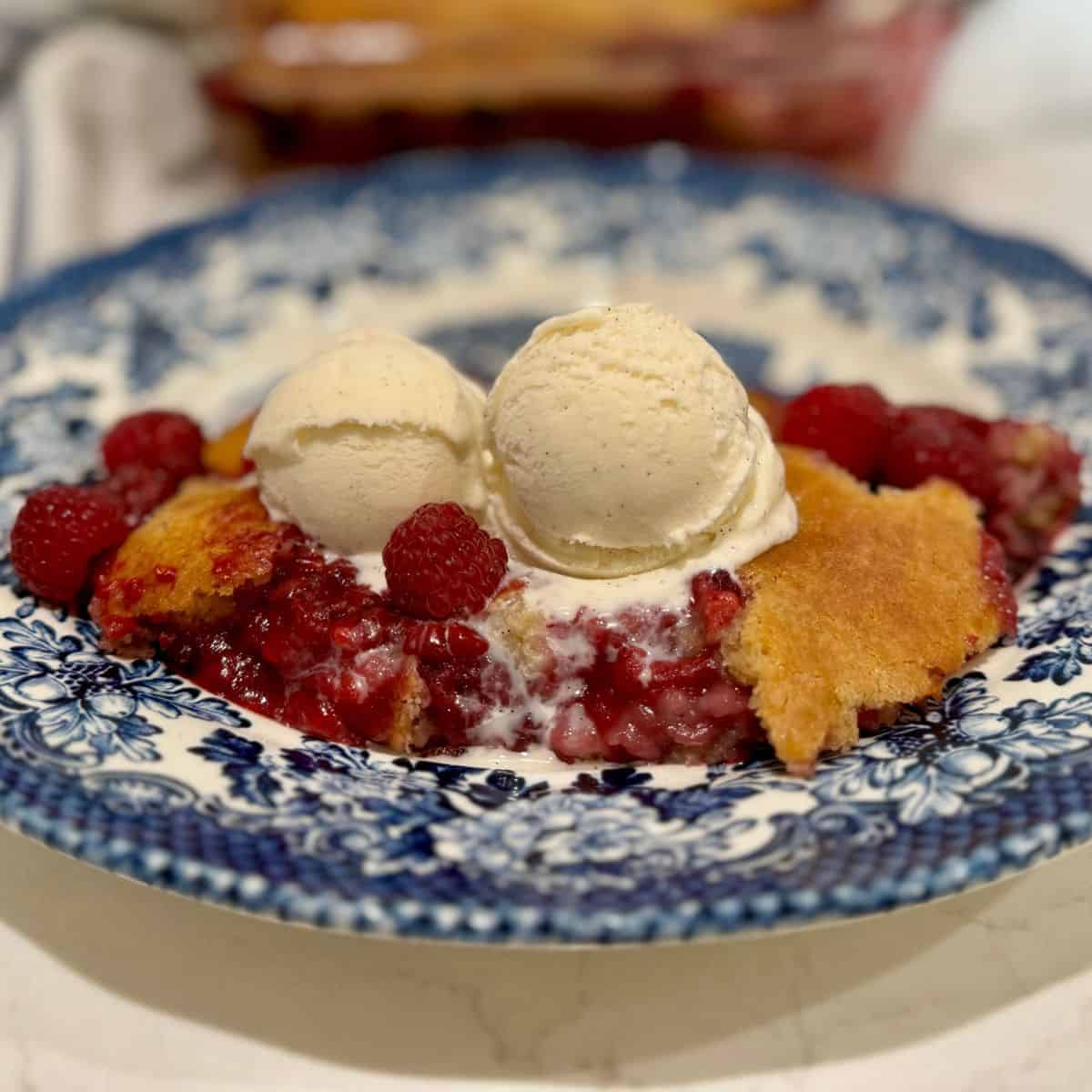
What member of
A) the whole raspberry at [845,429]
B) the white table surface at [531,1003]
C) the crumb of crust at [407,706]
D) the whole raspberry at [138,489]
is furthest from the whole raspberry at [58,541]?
the whole raspberry at [845,429]

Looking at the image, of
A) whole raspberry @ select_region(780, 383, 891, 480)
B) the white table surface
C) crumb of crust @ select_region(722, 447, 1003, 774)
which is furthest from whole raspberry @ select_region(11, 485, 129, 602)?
whole raspberry @ select_region(780, 383, 891, 480)

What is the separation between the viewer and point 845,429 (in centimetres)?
221

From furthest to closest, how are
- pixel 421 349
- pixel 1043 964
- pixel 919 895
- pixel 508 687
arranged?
pixel 421 349, pixel 508 687, pixel 1043 964, pixel 919 895

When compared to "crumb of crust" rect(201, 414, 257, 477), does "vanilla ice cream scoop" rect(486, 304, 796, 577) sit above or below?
above

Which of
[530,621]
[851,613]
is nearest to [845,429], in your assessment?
[851,613]

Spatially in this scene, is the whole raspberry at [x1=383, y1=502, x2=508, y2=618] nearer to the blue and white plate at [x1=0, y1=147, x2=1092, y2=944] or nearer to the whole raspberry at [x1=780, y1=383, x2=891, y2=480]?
the blue and white plate at [x1=0, y1=147, x2=1092, y2=944]

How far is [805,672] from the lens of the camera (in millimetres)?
1715

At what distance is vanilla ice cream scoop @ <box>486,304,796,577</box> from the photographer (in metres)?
1.79

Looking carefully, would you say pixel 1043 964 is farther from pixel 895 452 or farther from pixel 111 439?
pixel 111 439

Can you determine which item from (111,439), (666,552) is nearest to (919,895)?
(666,552)

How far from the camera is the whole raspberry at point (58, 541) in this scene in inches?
77.0

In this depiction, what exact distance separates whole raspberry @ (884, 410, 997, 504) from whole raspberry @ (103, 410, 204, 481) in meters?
1.25

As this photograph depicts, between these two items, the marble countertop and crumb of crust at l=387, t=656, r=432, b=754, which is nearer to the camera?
the marble countertop

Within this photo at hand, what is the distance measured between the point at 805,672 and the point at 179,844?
836mm
